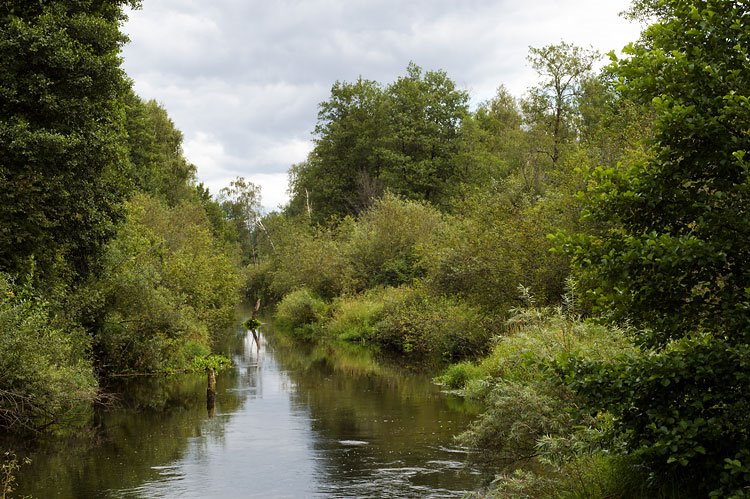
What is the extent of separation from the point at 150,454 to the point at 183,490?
3.18 m

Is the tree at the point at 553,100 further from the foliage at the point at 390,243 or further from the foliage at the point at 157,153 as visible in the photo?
the foliage at the point at 157,153

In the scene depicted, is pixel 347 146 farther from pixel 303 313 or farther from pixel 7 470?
pixel 7 470

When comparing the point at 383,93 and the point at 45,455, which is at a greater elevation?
the point at 383,93

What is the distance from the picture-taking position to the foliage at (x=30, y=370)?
598 inches

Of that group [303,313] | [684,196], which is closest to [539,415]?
[684,196]

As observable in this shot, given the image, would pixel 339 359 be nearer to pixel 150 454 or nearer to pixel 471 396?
pixel 471 396

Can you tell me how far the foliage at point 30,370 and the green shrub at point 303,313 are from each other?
27196 millimetres

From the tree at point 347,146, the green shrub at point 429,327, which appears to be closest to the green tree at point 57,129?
the green shrub at point 429,327

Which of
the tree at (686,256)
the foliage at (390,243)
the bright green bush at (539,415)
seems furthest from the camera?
the foliage at (390,243)

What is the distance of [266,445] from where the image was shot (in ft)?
56.1

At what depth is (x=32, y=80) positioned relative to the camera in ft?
61.4

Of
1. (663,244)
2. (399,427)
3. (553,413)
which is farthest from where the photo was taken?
(399,427)

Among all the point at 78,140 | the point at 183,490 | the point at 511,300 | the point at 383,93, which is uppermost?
the point at 383,93

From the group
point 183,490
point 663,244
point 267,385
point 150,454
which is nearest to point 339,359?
point 267,385
